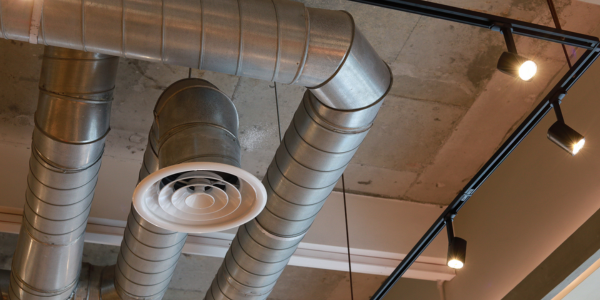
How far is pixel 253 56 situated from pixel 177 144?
0.54 m

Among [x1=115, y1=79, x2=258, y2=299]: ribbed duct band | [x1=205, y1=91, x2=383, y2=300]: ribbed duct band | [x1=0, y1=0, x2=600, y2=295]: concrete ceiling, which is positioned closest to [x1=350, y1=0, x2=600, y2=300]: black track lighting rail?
[x1=205, y1=91, x2=383, y2=300]: ribbed duct band

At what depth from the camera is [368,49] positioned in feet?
8.56

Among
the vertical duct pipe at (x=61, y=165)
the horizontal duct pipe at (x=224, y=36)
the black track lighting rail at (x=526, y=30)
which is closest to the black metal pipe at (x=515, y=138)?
the black track lighting rail at (x=526, y=30)

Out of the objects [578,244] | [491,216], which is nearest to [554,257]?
[578,244]

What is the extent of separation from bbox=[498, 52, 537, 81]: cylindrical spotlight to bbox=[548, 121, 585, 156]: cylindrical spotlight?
1.42 ft

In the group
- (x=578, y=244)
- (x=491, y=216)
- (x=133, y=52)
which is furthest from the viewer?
(x=491, y=216)

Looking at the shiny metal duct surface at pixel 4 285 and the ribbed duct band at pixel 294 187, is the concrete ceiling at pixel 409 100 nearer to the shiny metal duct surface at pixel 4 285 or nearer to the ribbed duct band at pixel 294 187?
A: the shiny metal duct surface at pixel 4 285

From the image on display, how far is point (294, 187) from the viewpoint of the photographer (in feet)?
10.0

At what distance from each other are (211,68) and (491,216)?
306 cm

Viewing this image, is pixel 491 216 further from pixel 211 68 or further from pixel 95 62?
pixel 95 62

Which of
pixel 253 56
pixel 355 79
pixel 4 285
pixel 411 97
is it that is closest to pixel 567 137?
pixel 355 79

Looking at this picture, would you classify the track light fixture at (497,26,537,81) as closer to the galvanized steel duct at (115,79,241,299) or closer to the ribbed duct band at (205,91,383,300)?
the ribbed duct band at (205,91,383,300)

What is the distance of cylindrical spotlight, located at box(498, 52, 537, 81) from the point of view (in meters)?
2.46

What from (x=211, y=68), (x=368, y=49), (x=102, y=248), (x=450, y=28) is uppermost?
(x=450, y=28)
